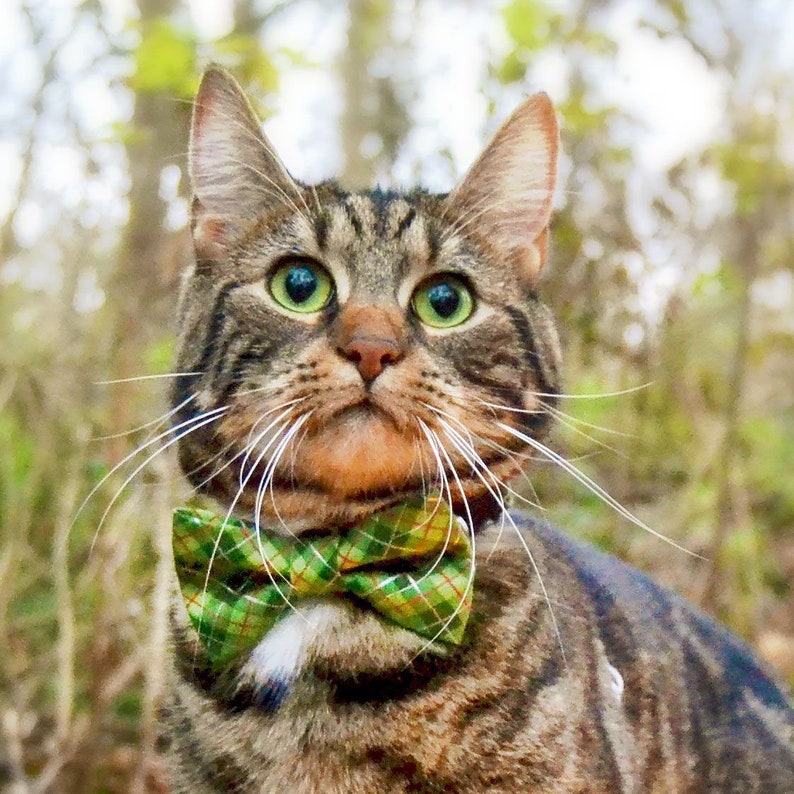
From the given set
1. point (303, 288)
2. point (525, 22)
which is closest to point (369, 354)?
point (303, 288)

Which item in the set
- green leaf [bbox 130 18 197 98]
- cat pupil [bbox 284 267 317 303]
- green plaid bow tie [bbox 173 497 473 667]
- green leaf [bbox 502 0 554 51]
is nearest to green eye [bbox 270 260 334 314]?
cat pupil [bbox 284 267 317 303]

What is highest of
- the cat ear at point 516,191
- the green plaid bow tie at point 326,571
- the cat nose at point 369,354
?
the cat ear at point 516,191

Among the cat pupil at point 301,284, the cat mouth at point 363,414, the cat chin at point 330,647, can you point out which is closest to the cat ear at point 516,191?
the cat pupil at point 301,284

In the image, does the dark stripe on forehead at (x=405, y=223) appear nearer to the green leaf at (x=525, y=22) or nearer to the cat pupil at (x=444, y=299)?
the cat pupil at (x=444, y=299)

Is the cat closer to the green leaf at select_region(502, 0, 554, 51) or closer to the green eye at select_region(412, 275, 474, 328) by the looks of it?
the green eye at select_region(412, 275, 474, 328)

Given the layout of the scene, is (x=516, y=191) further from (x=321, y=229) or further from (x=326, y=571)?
(x=326, y=571)
